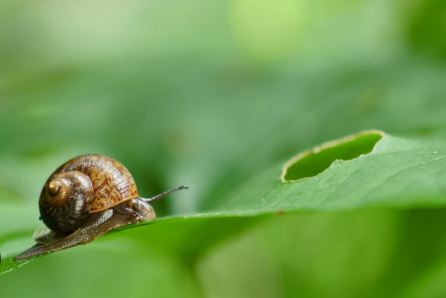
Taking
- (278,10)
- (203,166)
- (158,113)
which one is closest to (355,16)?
(278,10)

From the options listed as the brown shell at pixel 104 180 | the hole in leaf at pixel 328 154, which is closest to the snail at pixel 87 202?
the brown shell at pixel 104 180

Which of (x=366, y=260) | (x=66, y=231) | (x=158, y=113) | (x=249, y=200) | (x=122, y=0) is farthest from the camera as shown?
(x=122, y=0)

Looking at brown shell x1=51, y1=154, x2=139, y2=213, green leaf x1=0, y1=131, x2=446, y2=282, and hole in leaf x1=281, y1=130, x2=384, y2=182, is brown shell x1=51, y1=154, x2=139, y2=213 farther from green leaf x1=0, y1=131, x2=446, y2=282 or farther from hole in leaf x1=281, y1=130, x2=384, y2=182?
hole in leaf x1=281, y1=130, x2=384, y2=182

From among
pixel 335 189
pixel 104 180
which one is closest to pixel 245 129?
pixel 104 180

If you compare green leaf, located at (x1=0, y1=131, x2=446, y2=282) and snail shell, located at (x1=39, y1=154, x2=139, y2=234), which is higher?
snail shell, located at (x1=39, y1=154, x2=139, y2=234)

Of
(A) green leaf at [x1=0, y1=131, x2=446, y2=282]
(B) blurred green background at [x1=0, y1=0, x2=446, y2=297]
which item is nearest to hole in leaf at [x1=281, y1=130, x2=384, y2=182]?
(A) green leaf at [x1=0, y1=131, x2=446, y2=282]

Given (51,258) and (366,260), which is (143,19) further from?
(366,260)
